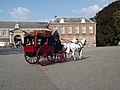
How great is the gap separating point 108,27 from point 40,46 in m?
54.2

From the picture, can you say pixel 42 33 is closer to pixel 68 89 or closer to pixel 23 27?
pixel 68 89

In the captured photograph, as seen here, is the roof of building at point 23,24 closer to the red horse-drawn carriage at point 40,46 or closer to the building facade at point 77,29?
the building facade at point 77,29

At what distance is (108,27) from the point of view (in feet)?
226

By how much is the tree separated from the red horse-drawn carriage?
49713mm

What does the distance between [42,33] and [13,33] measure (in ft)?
224

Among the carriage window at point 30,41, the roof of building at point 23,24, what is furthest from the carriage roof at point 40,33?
the roof of building at point 23,24

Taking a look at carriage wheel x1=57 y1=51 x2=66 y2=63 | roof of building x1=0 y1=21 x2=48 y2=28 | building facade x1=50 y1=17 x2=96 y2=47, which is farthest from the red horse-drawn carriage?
roof of building x1=0 y1=21 x2=48 y2=28

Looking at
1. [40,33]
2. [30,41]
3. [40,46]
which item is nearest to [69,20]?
[40,33]

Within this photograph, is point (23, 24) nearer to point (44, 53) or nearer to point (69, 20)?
point (69, 20)

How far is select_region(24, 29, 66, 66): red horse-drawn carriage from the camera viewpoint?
54.2 feet

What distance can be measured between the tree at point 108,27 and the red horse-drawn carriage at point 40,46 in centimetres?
4971

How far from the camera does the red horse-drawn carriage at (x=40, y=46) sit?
16516 mm

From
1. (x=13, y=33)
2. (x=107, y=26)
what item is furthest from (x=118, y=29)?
(x=13, y=33)

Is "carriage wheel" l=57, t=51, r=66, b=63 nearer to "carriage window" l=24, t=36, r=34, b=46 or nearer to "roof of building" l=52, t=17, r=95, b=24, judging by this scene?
"carriage window" l=24, t=36, r=34, b=46
